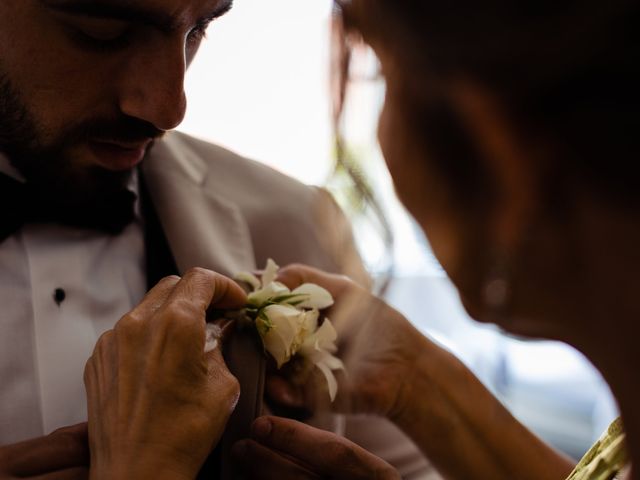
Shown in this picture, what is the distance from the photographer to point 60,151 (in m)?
1.17

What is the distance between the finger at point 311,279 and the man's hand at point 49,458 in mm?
404

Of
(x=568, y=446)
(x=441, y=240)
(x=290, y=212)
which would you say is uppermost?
(x=441, y=240)

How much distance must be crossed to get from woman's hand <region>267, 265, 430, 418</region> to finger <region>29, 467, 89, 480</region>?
37 centimetres

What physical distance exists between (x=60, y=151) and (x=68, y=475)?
0.54 metres

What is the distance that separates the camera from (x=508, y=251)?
59 cm

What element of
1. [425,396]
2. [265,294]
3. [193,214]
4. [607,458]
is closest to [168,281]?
[265,294]

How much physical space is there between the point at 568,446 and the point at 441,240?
293 cm

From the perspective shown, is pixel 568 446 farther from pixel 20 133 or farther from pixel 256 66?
pixel 20 133

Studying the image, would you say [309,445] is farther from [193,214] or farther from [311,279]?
[193,214]

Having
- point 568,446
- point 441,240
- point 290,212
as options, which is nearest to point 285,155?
point 290,212

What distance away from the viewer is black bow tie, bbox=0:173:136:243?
1.18 meters

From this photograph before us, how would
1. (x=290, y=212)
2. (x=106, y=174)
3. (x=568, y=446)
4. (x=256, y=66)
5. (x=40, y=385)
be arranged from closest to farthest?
(x=40, y=385), (x=106, y=174), (x=290, y=212), (x=256, y=66), (x=568, y=446)

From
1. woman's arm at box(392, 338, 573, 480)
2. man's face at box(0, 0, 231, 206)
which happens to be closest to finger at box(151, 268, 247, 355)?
man's face at box(0, 0, 231, 206)

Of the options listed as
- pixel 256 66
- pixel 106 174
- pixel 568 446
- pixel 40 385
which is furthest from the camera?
pixel 568 446
